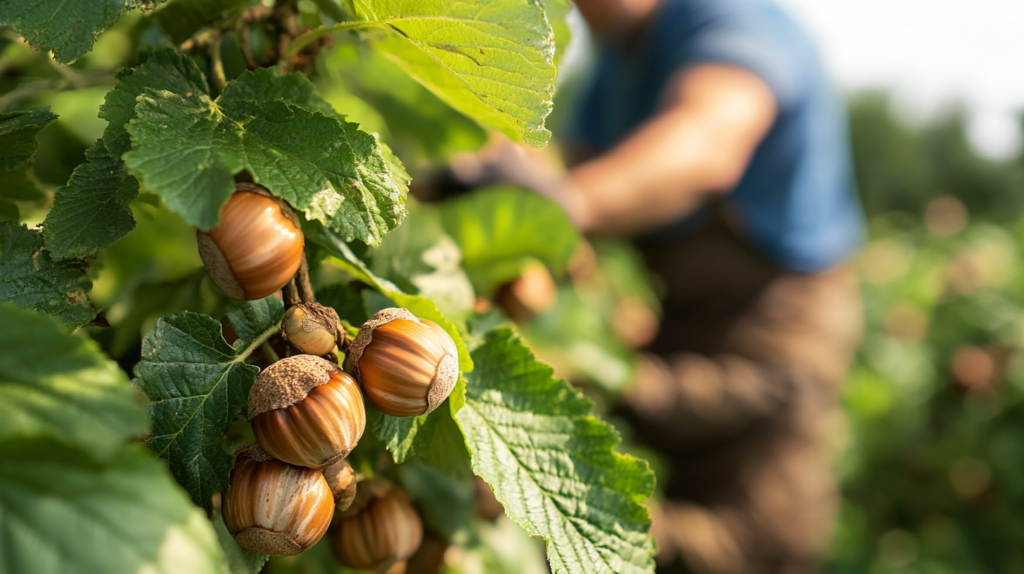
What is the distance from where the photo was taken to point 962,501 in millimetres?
4352

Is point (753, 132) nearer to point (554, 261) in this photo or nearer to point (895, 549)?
point (554, 261)

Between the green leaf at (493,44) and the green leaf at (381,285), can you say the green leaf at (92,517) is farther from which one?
the green leaf at (493,44)

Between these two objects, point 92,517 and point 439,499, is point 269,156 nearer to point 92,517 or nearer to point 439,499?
point 92,517

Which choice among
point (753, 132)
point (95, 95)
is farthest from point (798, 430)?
point (95, 95)

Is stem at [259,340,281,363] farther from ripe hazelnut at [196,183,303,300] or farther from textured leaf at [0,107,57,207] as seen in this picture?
textured leaf at [0,107,57,207]

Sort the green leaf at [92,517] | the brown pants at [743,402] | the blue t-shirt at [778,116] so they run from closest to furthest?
1. the green leaf at [92,517]
2. the blue t-shirt at [778,116]
3. the brown pants at [743,402]

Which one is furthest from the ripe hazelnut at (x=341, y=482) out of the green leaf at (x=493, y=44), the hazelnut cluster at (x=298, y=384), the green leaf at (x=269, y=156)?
the green leaf at (x=493, y=44)

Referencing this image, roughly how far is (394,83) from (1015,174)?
47.5 feet

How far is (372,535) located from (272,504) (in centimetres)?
21

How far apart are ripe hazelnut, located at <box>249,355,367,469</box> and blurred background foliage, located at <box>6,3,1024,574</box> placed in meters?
0.12

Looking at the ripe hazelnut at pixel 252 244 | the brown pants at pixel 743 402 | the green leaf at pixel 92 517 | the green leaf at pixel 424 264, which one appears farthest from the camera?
the brown pants at pixel 743 402

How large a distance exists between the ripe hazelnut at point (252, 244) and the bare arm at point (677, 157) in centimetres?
141

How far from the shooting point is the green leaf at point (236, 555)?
505 mm

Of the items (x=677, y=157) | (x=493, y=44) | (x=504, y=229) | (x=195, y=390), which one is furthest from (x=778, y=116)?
(x=195, y=390)
